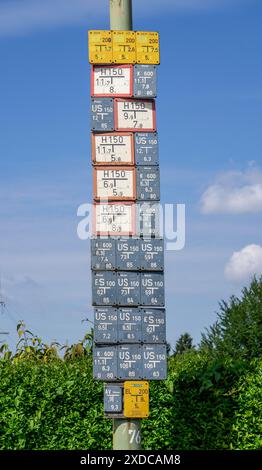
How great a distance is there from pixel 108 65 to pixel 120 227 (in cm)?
246

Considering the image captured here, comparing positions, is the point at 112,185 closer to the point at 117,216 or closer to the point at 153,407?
the point at 117,216


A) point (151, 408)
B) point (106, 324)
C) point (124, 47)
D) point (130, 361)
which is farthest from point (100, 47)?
point (151, 408)

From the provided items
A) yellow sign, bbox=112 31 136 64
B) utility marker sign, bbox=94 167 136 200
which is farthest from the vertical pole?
utility marker sign, bbox=94 167 136 200

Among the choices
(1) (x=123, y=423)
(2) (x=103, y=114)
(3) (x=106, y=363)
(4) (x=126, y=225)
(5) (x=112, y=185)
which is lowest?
(1) (x=123, y=423)

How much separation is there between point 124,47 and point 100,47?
367 millimetres

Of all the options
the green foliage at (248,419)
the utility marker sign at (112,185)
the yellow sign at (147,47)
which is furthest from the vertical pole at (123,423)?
the green foliage at (248,419)

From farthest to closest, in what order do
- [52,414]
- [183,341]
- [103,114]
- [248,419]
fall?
[183,341]
[248,419]
[52,414]
[103,114]

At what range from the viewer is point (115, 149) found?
1339 centimetres

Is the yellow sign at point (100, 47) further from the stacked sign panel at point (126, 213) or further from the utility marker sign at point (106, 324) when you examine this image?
the utility marker sign at point (106, 324)

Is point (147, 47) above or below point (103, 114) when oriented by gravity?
above

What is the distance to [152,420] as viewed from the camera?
15.1m

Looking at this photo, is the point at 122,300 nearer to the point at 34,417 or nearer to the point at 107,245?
the point at 107,245

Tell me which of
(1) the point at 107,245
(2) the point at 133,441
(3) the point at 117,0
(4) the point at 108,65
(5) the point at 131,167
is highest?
(3) the point at 117,0

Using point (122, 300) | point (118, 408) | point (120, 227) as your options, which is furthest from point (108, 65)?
point (118, 408)
